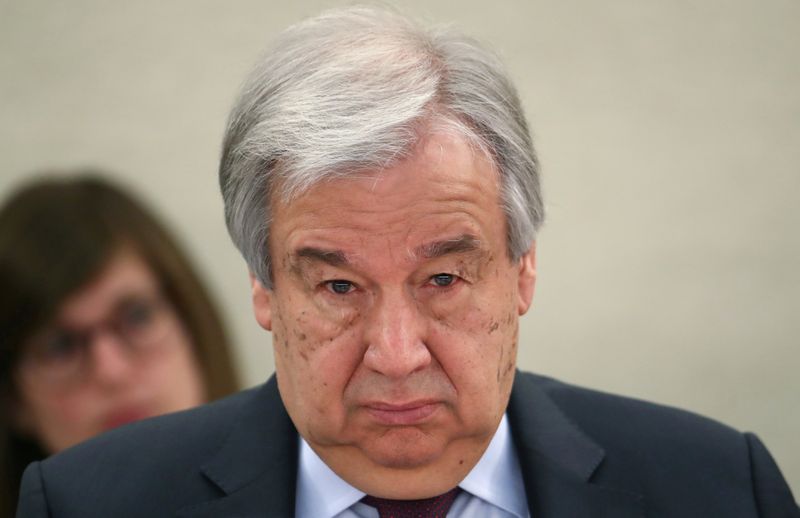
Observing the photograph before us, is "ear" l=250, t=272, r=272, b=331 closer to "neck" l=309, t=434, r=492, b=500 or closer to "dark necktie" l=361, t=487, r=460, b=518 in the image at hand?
"neck" l=309, t=434, r=492, b=500

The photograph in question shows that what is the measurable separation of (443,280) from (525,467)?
19.3 inches

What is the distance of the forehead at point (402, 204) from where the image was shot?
2.09 meters

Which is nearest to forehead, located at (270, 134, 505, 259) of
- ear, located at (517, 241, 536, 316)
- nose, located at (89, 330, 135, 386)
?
ear, located at (517, 241, 536, 316)

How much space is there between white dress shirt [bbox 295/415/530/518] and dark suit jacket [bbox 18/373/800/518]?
3 centimetres

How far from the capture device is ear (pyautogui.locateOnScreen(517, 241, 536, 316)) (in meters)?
2.35

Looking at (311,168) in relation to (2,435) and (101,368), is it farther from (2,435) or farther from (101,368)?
(2,435)

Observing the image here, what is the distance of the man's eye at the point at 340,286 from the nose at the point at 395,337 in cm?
6

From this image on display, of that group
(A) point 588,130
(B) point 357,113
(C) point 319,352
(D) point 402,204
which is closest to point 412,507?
(C) point 319,352

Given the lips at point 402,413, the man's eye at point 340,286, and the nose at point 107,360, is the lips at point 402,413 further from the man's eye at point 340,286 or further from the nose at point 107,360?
the nose at point 107,360

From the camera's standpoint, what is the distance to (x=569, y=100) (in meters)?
4.18

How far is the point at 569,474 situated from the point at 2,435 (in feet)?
6.60

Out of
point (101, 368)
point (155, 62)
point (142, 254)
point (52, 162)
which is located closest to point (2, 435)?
point (101, 368)

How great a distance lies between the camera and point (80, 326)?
3654mm

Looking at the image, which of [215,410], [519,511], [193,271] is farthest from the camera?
[193,271]
